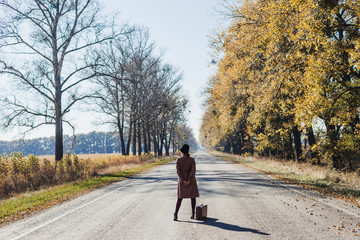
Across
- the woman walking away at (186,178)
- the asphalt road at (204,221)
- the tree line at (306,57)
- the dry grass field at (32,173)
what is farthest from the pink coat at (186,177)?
the dry grass field at (32,173)

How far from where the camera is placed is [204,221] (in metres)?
6.14

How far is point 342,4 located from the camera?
947cm

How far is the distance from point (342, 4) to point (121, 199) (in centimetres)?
1023

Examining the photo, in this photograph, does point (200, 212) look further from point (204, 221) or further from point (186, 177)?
point (186, 177)

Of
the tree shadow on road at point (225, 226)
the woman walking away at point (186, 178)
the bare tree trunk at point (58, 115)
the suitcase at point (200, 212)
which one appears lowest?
the tree shadow on road at point (225, 226)

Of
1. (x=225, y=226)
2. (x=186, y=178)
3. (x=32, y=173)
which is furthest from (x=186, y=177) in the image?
(x=32, y=173)

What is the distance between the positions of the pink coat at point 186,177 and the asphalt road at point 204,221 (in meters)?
0.60

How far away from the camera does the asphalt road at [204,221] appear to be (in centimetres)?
520

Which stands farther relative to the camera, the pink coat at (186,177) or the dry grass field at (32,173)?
the dry grass field at (32,173)

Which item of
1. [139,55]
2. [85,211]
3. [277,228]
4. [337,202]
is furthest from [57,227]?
[139,55]

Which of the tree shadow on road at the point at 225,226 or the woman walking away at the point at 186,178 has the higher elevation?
the woman walking away at the point at 186,178

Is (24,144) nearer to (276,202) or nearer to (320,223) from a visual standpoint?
(276,202)

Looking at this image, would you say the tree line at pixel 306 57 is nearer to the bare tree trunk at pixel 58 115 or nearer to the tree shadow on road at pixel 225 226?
the tree shadow on road at pixel 225 226

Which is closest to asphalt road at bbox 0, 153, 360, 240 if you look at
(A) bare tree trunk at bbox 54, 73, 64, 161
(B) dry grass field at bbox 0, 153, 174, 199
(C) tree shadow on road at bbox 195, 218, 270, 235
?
(C) tree shadow on road at bbox 195, 218, 270, 235
